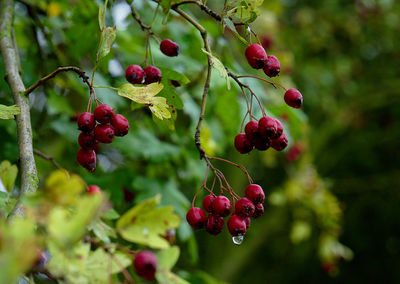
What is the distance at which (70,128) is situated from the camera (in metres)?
1.72

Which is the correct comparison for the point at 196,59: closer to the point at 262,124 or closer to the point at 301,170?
the point at 262,124

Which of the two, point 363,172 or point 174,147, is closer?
point 174,147

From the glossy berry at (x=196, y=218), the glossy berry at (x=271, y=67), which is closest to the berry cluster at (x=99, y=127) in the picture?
the glossy berry at (x=196, y=218)

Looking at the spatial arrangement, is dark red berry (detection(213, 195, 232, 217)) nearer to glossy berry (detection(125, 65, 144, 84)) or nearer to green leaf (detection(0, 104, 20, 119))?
glossy berry (detection(125, 65, 144, 84))

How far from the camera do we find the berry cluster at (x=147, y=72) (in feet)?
3.11

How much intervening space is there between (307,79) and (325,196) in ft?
4.08

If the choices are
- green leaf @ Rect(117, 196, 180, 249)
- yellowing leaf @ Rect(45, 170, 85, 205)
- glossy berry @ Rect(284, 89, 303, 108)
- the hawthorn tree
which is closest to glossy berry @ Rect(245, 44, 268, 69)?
the hawthorn tree

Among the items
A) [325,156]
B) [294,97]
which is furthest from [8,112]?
[325,156]

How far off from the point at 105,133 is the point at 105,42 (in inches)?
7.1

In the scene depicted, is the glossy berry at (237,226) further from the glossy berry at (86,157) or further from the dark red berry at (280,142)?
the glossy berry at (86,157)

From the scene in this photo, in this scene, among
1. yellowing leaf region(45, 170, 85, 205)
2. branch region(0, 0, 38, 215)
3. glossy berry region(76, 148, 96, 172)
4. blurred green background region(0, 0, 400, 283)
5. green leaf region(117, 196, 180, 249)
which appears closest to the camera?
yellowing leaf region(45, 170, 85, 205)

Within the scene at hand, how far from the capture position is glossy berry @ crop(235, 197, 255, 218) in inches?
35.5

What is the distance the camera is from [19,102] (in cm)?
93

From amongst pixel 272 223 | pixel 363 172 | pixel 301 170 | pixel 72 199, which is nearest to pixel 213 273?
pixel 272 223
